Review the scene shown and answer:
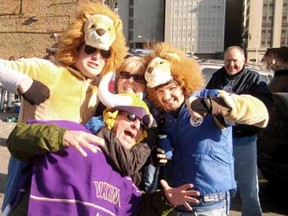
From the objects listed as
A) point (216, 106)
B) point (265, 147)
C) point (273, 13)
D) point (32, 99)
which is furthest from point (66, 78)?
point (273, 13)

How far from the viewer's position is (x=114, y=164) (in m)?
1.91

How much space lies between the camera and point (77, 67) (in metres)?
2.24

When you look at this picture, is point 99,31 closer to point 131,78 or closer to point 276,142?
point 131,78

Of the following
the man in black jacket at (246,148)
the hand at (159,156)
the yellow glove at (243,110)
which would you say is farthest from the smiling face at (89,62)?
the man in black jacket at (246,148)

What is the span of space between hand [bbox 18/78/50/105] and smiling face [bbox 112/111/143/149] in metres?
0.35

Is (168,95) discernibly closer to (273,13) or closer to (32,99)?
(32,99)

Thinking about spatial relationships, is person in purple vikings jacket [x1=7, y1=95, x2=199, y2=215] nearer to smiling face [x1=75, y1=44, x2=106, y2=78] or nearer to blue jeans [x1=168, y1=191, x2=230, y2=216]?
smiling face [x1=75, y1=44, x2=106, y2=78]

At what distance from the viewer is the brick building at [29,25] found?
20.0 m

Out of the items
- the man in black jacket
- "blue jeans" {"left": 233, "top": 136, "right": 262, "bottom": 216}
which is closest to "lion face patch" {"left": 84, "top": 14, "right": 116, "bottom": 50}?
the man in black jacket

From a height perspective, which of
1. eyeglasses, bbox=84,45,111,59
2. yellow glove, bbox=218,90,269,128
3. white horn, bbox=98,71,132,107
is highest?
eyeglasses, bbox=84,45,111,59

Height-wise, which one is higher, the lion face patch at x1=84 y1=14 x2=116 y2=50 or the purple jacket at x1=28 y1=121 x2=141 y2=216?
the lion face patch at x1=84 y1=14 x2=116 y2=50

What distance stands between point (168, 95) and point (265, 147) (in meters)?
3.28

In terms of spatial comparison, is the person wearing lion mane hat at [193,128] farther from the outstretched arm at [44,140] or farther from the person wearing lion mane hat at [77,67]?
the outstretched arm at [44,140]

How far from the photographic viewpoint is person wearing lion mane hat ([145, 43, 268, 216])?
219 cm
